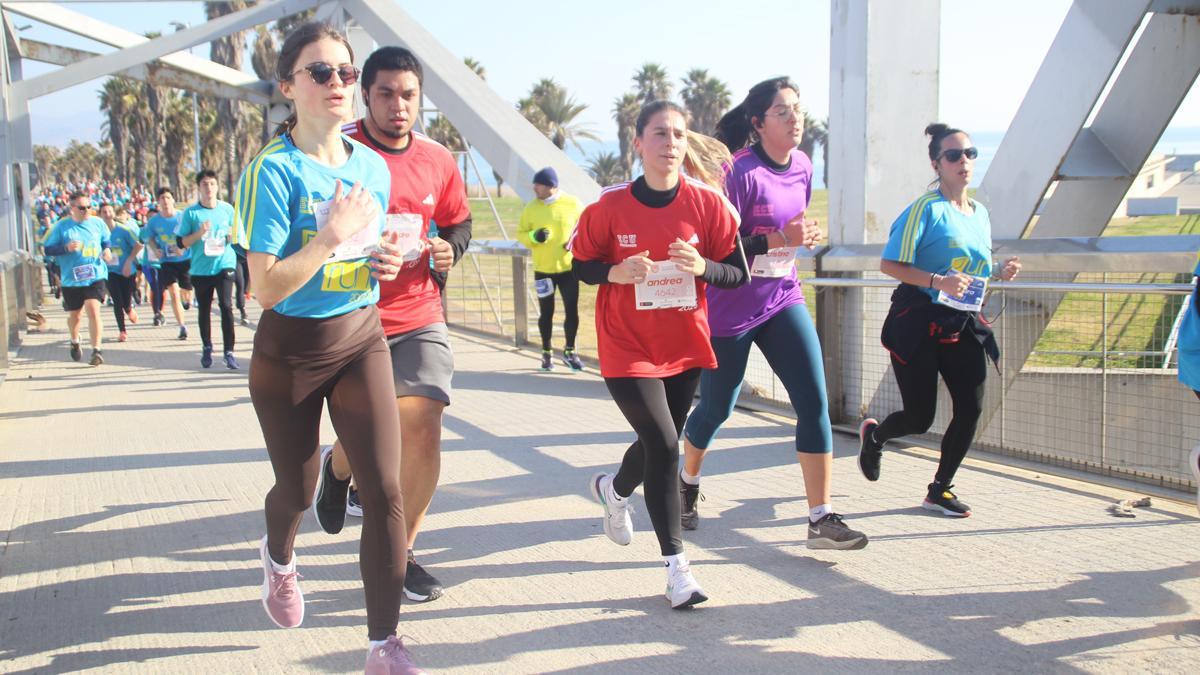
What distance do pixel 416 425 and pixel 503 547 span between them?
1032 millimetres

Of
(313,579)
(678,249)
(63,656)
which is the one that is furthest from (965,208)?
(63,656)

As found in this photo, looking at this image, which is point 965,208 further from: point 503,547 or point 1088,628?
point 503,547

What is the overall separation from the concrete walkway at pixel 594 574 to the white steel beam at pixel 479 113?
578 centimetres

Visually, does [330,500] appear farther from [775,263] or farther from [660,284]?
[775,263]

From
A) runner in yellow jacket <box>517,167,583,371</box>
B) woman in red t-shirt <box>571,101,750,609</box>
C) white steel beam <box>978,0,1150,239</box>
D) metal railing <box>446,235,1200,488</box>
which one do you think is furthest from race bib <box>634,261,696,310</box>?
runner in yellow jacket <box>517,167,583,371</box>

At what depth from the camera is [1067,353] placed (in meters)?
6.77

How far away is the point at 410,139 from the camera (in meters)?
4.39

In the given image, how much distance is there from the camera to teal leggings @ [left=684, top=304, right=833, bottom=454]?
15.5 feet

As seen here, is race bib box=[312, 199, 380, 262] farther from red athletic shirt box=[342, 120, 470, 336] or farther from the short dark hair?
the short dark hair

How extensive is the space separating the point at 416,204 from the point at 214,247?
25.4 ft

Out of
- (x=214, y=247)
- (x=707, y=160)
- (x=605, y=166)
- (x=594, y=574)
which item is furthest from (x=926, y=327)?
(x=605, y=166)

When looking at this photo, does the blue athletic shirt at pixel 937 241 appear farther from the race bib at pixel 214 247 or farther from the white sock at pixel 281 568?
the race bib at pixel 214 247

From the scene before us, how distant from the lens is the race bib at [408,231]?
4.02 meters

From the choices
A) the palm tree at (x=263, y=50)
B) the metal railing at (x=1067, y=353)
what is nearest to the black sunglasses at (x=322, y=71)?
the metal railing at (x=1067, y=353)
